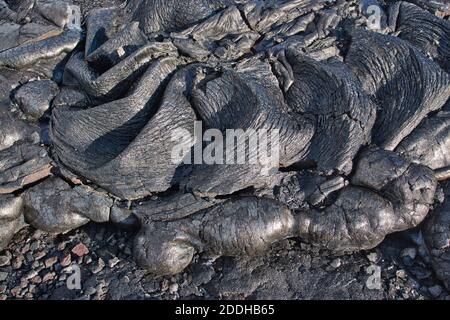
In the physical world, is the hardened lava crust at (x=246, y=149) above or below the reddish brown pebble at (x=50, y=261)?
above

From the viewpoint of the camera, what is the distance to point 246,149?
449cm

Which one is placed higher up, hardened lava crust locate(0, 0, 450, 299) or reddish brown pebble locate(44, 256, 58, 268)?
hardened lava crust locate(0, 0, 450, 299)

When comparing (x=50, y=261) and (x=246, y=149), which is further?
(x=50, y=261)

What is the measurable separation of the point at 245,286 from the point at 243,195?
2.71 ft

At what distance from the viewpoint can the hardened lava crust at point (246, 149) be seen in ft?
14.3

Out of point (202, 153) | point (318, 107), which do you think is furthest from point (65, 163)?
point (318, 107)

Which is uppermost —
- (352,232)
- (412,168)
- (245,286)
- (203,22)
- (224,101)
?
(203,22)

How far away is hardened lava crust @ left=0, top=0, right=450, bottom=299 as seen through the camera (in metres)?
4.37

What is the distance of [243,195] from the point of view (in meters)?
4.53

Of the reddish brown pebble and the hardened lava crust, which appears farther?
the reddish brown pebble

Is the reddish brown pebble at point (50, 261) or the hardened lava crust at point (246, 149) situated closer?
the hardened lava crust at point (246, 149)

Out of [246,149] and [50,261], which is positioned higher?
[246,149]

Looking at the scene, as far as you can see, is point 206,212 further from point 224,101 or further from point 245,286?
point 224,101

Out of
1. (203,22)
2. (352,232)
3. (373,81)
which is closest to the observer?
(352,232)
